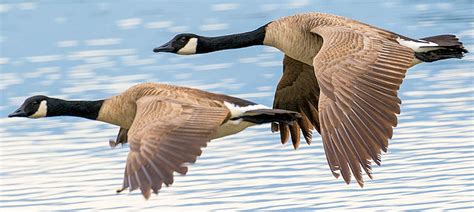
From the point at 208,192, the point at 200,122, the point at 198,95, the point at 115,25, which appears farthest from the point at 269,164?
the point at 115,25

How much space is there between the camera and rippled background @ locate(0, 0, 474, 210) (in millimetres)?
13492

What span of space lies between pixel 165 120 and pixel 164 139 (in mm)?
335

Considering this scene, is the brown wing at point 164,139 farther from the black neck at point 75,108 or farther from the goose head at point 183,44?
the goose head at point 183,44

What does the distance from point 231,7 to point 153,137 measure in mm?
14552

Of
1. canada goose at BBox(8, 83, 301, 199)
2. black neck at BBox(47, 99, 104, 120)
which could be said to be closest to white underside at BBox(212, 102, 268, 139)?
canada goose at BBox(8, 83, 301, 199)

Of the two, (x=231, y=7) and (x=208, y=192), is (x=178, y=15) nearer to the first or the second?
(x=231, y=7)

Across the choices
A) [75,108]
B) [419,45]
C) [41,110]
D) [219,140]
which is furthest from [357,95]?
[219,140]

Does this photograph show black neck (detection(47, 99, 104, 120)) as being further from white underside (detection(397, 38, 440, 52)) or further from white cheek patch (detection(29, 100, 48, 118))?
white underside (detection(397, 38, 440, 52))

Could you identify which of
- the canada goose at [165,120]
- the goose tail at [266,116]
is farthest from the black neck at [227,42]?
the goose tail at [266,116]

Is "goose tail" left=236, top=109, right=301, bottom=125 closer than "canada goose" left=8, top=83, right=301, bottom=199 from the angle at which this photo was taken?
No

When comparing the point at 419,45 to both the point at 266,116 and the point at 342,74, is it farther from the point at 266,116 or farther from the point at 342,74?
the point at 266,116

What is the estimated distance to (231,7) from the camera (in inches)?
985

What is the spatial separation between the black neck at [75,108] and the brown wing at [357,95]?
6.35 feet

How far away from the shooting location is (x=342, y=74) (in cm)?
1143
